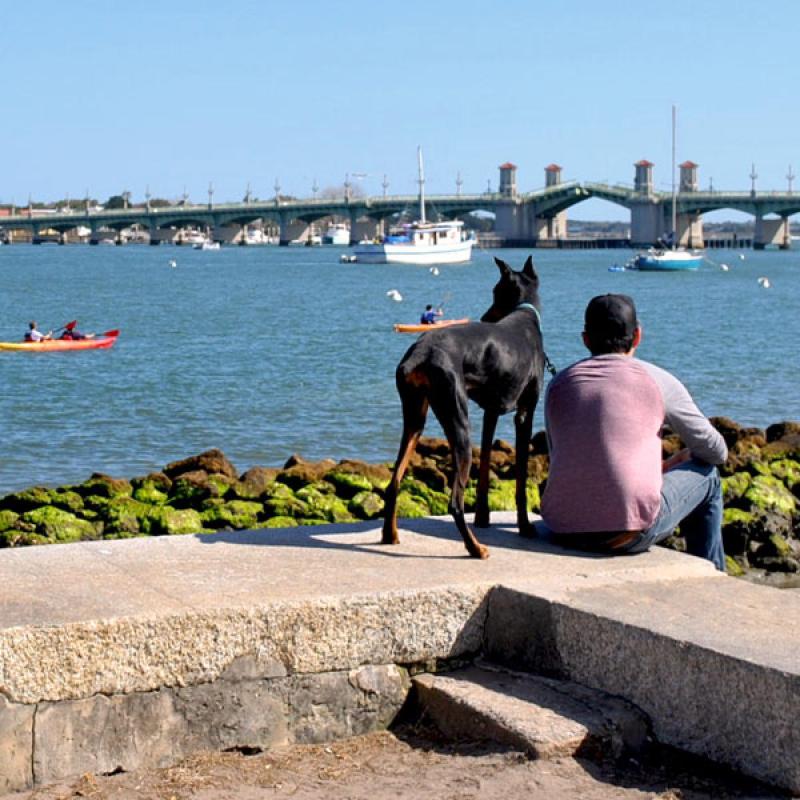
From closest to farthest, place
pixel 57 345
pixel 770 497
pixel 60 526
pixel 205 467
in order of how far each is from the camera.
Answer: pixel 60 526 < pixel 770 497 < pixel 205 467 < pixel 57 345

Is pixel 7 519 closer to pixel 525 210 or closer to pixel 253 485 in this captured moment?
pixel 253 485

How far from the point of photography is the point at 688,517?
19.6 feet

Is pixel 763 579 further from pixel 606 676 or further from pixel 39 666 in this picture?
pixel 39 666

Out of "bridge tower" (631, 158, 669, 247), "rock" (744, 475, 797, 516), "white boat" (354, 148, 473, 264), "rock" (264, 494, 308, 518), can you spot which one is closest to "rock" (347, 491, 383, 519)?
"rock" (264, 494, 308, 518)

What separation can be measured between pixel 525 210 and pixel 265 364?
120 m

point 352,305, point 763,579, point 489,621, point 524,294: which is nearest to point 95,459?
point 763,579

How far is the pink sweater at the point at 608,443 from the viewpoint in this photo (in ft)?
18.2

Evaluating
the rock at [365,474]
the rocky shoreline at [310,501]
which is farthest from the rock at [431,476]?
the rock at [365,474]

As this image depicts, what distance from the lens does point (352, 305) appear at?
188 ft

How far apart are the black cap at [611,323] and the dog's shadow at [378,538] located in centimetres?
76

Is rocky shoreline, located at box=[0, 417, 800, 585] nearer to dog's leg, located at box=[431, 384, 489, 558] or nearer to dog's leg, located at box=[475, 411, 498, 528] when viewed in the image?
dog's leg, located at box=[475, 411, 498, 528]

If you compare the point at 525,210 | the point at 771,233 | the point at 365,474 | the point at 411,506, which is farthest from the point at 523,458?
the point at 771,233

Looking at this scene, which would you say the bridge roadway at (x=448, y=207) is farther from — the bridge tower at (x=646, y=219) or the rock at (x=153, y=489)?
the rock at (x=153, y=489)

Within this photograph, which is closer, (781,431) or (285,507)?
(285,507)
